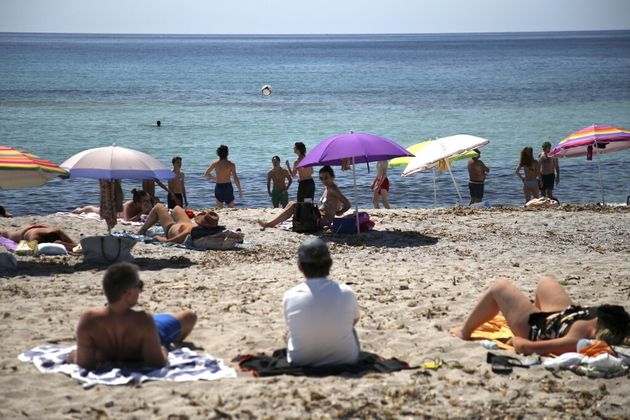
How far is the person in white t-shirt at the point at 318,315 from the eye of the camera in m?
6.35

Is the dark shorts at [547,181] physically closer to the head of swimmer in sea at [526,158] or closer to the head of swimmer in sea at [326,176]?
the head of swimmer in sea at [526,158]

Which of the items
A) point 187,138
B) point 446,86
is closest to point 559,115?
point 187,138

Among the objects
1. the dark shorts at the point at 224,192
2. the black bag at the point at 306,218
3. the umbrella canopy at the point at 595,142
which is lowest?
the black bag at the point at 306,218

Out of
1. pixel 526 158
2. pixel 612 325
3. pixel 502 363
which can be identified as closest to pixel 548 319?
pixel 612 325

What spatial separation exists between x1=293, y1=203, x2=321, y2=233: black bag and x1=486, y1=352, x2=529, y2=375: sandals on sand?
6.76 meters

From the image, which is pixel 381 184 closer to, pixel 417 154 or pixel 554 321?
pixel 417 154

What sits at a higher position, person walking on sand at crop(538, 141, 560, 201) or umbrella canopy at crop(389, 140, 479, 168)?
umbrella canopy at crop(389, 140, 479, 168)

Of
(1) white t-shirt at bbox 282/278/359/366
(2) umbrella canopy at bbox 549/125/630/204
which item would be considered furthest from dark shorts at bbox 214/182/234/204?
(1) white t-shirt at bbox 282/278/359/366

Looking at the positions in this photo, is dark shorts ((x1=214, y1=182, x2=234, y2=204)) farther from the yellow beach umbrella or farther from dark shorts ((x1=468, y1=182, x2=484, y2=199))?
dark shorts ((x1=468, y1=182, x2=484, y2=199))

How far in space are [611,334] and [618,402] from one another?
2.32ft

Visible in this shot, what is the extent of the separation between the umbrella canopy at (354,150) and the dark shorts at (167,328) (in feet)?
19.4

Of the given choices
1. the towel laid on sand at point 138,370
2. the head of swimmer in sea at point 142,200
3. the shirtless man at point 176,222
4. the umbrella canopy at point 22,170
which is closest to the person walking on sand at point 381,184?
the head of swimmer in sea at point 142,200

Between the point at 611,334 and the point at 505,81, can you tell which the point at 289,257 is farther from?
the point at 505,81

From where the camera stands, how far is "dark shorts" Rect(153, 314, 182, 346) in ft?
22.6
